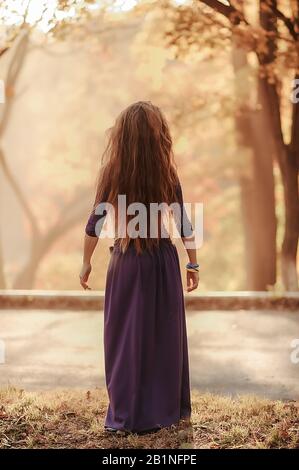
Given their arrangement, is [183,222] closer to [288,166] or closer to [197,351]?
[197,351]

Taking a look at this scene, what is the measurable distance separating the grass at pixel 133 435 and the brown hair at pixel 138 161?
1138 mm

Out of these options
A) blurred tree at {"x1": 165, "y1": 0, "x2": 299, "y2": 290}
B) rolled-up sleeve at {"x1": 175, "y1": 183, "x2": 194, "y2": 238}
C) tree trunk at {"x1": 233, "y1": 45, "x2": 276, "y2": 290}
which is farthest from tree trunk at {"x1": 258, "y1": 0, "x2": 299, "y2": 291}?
rolled-up sleeve at {"x1": 175, "y1": 183, "x2": 194, "y2": 238}

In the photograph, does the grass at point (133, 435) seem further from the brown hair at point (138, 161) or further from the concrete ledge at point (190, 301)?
the concrete ledge at point (190, 301)

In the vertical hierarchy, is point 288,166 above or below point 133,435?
above

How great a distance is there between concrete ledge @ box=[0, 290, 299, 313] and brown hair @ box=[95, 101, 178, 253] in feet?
15.6

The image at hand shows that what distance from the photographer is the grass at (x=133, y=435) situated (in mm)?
4344

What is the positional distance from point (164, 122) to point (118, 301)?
1.09 m

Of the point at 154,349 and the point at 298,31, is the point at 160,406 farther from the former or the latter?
the point at 298,31

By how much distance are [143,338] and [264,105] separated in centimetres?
734

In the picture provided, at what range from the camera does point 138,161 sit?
14.1ft

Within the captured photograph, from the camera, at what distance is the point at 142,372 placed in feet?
14.3

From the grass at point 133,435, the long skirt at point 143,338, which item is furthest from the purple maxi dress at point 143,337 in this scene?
the grass at point 133,435

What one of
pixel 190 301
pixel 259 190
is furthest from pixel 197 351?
pixel 259 190

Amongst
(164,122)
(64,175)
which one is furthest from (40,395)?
(64,175)
